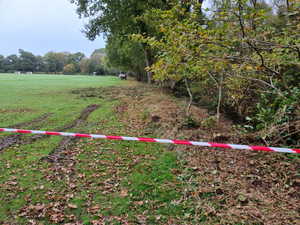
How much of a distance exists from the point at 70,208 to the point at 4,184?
1.67 metres

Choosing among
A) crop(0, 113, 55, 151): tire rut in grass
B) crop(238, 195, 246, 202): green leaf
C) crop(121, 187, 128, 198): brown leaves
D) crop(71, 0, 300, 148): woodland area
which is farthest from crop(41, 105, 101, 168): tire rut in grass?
crop(238, 195, 246, 202): green leaf

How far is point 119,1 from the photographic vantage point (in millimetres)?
14172

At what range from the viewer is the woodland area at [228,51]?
3865 mm

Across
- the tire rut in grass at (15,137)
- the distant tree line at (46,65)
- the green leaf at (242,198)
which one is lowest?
the green leaf at (242,198)

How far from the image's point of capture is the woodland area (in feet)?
12.7

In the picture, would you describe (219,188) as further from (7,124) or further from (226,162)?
(7,124)

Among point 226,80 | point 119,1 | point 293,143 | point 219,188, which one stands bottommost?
point 219,188

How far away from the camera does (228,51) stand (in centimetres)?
509

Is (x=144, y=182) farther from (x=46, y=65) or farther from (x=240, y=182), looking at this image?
(x=46, y=65)

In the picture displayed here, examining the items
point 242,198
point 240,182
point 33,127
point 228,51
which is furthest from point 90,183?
point 228,51

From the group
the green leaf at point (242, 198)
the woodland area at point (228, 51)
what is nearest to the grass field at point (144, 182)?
the green leaf at point (242, 198)

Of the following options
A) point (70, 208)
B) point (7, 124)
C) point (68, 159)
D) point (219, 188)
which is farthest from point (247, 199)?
point (7, 124)

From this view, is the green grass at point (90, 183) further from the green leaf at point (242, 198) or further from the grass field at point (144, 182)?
the green leaf at point (242, 198)

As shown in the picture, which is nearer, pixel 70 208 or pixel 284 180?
pixel 70 208
